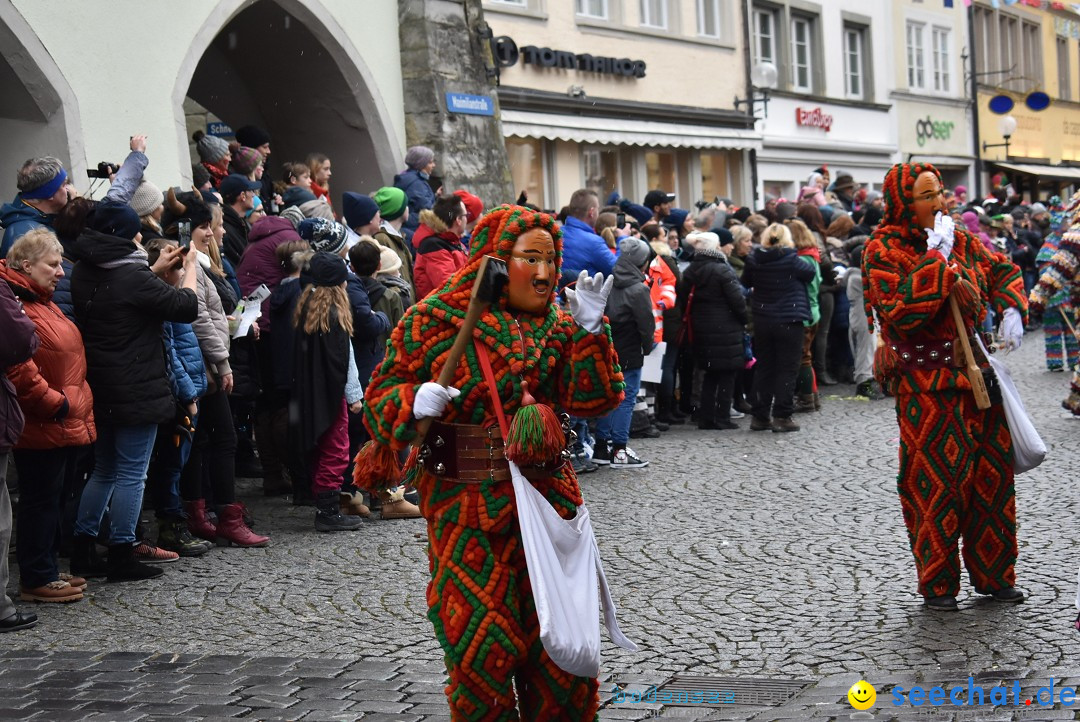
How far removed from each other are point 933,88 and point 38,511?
29536 mm

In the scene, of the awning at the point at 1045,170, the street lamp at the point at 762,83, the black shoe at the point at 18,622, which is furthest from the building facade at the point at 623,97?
the black shoe at the point at 18,622

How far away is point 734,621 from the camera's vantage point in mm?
6617

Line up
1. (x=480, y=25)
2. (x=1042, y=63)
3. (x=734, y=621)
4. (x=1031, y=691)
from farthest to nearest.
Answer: (x=1042, y=63), (x=480, y=25), (x=734, y=621), (x=1031, y=691)

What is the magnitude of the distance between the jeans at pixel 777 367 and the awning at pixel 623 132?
6.52 meters

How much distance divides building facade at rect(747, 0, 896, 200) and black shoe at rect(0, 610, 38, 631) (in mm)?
20962

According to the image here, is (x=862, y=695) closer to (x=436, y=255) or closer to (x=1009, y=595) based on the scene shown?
(x=1009, y=595)

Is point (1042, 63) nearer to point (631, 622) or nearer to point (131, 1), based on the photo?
point (131, 1)

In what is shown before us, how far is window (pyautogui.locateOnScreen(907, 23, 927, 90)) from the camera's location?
108 ft

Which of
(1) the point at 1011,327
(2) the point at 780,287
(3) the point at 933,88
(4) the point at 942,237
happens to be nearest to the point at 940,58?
(3) the point at 933,88

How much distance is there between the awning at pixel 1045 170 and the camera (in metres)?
36.5

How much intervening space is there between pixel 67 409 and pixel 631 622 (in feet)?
9.54

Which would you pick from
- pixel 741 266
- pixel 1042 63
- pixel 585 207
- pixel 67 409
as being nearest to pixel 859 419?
pixel 741 266

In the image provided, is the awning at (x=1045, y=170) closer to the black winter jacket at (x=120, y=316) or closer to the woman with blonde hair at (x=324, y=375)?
the woman with blonde hair at (x=324, y=375)

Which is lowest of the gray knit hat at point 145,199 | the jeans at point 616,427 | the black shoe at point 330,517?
the black shoe at point 330,517
